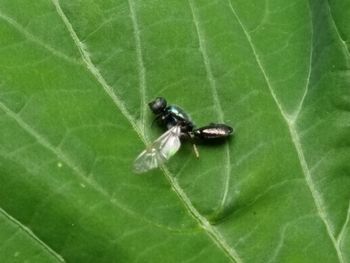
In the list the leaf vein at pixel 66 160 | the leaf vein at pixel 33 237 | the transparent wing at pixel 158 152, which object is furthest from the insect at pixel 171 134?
the leaf vein at pixel 33 237

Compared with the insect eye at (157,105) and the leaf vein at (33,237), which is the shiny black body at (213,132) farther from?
the leaf vein at (33,237)

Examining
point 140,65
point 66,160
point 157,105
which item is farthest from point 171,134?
point 66,160

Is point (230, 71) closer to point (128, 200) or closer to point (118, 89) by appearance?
point (118, 89)

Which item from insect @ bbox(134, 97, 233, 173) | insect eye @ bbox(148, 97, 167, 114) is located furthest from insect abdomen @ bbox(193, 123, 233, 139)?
insect eye @ bbox(148, 97, 167, 114)

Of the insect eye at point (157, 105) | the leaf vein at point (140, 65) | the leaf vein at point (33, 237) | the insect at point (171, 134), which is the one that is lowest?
the leaf vein at point (33, 237)

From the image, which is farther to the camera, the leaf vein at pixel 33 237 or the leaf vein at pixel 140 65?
the leaf vein at pixel 140 65

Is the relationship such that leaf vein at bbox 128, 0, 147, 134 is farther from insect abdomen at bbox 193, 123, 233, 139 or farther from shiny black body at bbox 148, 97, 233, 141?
insect abdomen at bbox 193, 123, 233, 139

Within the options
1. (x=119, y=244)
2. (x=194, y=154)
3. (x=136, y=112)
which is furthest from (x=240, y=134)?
(x=119, y=244)

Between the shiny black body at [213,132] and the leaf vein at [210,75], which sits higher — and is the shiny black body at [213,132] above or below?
below

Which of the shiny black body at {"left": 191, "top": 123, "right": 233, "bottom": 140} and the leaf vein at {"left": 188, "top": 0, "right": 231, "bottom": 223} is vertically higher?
the leaf vein at {"left": 188, "top": 0, "right": 231, "bottom": 223}
